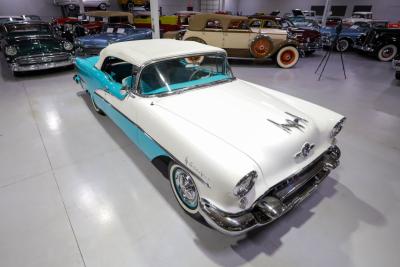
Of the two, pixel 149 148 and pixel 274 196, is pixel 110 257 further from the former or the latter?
pixel 274 196

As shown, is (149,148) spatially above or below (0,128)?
above

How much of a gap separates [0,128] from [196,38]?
18.9 feet

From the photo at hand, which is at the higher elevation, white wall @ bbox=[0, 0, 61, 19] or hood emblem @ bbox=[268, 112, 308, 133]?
white wall @ bbox=[0, 0, 61, 19]

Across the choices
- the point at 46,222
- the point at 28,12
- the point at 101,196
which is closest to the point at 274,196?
the point at 101,196

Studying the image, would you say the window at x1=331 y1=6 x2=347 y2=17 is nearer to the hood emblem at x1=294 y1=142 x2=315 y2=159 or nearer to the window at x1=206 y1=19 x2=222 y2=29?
the window at x1=206 y1=19 x2=222 y2=29

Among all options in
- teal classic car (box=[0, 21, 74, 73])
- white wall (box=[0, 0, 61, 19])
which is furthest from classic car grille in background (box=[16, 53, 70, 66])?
white wall (box=[0, 0, 61, 19])

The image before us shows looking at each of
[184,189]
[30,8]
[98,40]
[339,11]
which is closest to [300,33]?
[98,40]

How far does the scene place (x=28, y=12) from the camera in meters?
14.9

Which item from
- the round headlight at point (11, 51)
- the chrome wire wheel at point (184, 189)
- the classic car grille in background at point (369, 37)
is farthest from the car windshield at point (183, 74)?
the classic car grille in background at point (369, 37)

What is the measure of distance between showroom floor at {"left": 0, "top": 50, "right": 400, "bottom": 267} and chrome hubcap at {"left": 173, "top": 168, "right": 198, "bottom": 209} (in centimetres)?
17

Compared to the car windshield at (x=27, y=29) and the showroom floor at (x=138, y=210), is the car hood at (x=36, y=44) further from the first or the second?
the showroom floor at (x=138, y=210)

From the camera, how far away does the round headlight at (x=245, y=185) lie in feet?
4.75

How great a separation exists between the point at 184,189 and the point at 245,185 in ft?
2.16

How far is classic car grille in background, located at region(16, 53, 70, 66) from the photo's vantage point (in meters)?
5.70
